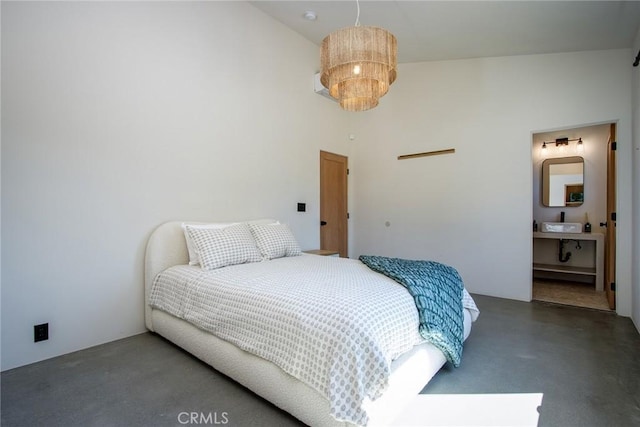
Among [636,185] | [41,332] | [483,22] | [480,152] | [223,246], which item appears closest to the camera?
[41,332]

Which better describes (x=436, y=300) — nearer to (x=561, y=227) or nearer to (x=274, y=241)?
(x=274, y=241)

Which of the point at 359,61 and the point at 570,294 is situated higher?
the point at 359,61

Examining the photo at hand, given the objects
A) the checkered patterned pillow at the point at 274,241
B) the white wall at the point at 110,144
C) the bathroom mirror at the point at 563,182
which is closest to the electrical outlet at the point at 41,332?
the white wall at the point at 110,144

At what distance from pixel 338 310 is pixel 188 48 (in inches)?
118

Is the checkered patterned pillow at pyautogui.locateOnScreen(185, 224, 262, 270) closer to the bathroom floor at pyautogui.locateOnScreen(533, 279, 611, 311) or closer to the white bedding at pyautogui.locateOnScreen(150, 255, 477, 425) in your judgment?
the white bedding at pyautogui.locateOnScreen(150, 255, 477, 425)

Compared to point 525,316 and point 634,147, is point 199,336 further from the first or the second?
point 634,147

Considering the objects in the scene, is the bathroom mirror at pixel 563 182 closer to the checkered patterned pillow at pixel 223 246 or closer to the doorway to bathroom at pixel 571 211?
the doorway to bathroom at pixel 571 211

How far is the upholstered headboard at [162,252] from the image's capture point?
8.98ft

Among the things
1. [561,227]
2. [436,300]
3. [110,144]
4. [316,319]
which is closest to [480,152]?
[561,227]

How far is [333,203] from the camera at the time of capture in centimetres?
500

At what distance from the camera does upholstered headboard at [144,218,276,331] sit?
274 cm

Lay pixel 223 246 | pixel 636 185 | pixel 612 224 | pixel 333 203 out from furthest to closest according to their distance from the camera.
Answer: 1. pixel 333 203
2. pixel 612 224
3. pixel 636 185
4. pixel 223 246

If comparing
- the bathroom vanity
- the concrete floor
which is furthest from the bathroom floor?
the concrete floor

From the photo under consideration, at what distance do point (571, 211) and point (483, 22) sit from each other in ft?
11.1
